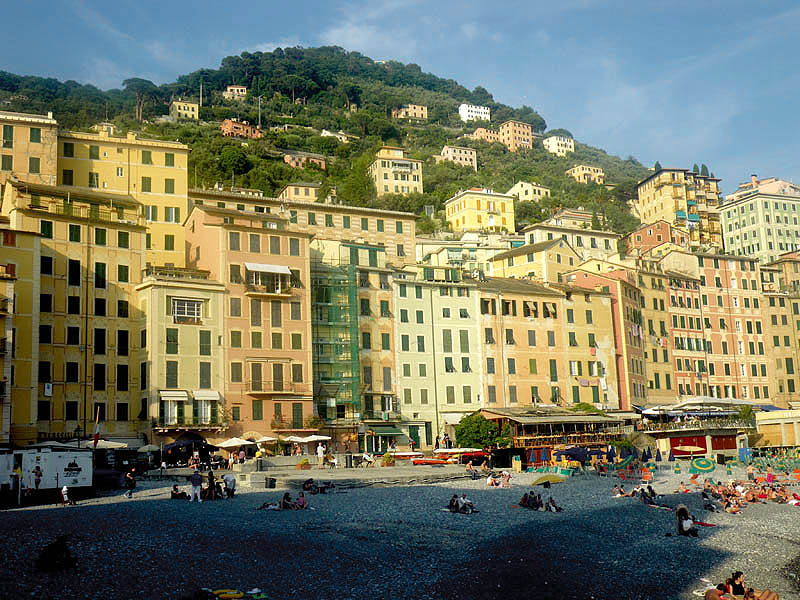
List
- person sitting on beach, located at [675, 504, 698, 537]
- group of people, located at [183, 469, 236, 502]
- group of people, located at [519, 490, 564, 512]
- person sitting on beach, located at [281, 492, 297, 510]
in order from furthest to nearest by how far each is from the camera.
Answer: group of people, located at [519, 490, 564, 512]
group of people, located at [183, 469, 236, 502]
person sitting on beach, located at [281, 492, 297, 510]
person sitting on beach, located at [675, 504, 698, 537]

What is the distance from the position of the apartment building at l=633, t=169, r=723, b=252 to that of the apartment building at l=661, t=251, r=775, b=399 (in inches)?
1900

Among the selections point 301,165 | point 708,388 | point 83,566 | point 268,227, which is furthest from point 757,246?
point 83,566

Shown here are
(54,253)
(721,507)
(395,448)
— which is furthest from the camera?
(395,448)

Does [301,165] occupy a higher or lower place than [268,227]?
higher

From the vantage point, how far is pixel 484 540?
1242 inches

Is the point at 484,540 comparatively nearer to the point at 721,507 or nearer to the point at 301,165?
the point at 721,507

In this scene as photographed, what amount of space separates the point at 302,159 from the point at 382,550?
5450 inches

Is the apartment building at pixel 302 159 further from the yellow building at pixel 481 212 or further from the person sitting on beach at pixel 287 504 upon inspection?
the person sitting on beach at pixel 287 504

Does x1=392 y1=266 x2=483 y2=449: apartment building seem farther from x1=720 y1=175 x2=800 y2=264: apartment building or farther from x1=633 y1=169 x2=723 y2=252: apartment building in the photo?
x1=720 y1=175 x2=800 y2=264: apartment building

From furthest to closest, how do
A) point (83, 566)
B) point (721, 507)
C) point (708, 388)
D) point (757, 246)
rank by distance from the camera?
1. point (757, 246)
2. point (708, 388)
3. point (721, 507)
4. point (83, 566)

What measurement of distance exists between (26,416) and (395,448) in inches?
1033

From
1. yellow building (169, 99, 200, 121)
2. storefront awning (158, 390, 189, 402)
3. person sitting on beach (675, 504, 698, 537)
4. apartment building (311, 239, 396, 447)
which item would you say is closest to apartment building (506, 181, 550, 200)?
yellow building (169, 99, 200, 121)

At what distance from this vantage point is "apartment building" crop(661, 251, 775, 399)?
317ft

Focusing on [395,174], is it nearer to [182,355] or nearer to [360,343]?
[360,343]
